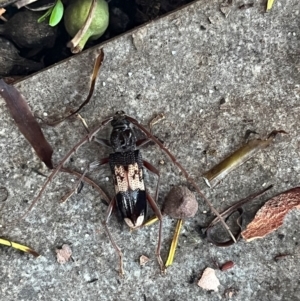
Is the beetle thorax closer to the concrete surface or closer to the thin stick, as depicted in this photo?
the thin stick

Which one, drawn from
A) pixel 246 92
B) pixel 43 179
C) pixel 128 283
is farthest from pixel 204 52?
pixel 128 283

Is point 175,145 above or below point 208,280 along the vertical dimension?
above

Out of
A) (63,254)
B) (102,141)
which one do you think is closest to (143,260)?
(63,254)

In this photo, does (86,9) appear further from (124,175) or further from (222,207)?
(222,207)

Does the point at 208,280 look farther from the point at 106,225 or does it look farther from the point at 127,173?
the point at 127,173

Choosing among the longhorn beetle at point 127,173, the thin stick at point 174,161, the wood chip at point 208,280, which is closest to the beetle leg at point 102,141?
the longhorn beetle at point 127,173

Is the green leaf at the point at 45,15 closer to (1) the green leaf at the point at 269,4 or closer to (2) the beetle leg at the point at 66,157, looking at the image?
(2) the beetle leg at the point at 66,157

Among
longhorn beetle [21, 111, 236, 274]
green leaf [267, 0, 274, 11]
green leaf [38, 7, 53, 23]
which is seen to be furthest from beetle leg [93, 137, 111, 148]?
green leaf [267, 0, 274, 11]
